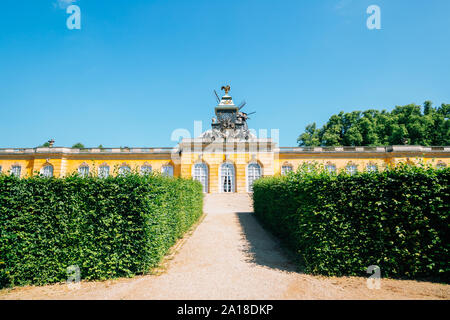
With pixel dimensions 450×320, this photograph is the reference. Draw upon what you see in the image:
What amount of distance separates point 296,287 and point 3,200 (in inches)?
279

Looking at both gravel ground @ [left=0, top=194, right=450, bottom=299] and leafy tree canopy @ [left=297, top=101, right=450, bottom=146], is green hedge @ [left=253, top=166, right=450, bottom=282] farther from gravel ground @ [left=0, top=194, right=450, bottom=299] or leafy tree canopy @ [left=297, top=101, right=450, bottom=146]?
leafy tree canopy @ [left=297, top=101, right=450, bottom=146]

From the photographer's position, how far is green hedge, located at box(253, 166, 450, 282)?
542 cm

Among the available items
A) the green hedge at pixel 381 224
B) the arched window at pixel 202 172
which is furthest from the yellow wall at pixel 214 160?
the green hedge at pixel 381 224

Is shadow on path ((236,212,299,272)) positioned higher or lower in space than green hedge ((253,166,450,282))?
lower

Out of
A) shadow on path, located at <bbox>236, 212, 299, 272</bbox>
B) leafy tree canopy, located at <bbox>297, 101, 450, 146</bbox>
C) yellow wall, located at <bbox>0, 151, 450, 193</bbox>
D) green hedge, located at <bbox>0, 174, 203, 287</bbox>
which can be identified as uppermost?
leafy tree canopy, located at <bbox>297, 101, 450, 146</bbox>

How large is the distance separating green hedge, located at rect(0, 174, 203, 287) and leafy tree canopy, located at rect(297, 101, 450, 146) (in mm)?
34988

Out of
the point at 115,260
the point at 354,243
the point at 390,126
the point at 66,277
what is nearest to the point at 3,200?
the point at 66,277

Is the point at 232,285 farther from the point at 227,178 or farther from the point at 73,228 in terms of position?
the point at 227,178

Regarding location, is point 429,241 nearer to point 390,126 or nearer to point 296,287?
point 296,287

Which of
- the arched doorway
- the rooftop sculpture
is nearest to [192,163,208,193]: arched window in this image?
the arched doorway

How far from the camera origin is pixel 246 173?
95.6 ft

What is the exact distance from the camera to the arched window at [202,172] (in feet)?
95.4

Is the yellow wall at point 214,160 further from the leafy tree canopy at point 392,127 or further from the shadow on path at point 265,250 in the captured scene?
the shadow on path at point 265,250

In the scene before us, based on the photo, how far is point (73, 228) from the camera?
5543 millimetres
